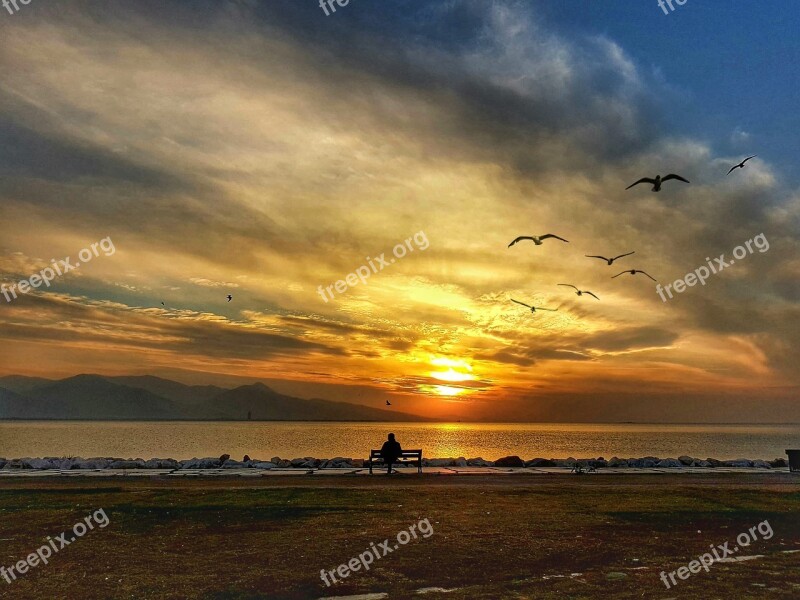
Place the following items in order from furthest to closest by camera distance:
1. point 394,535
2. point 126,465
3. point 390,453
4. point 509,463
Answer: point 509,463
point 126,465
point 390,453
point 394,535

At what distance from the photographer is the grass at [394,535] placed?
1074 cm

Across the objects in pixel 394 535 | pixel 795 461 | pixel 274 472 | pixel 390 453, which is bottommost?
pixel 394 535

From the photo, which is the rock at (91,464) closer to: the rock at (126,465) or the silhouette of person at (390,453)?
the rock at (126,465)

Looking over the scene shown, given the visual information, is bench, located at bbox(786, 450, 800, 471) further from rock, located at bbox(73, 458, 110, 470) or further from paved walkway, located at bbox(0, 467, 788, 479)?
rock, located at bbox(73, 458, 110, 470)

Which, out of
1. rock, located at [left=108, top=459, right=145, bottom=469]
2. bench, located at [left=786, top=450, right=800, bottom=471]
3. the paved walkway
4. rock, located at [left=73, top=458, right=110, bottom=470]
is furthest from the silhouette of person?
bench, located at [left=786, top=450, right=800, bottom=471]

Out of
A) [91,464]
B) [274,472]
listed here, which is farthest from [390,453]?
[91,464]

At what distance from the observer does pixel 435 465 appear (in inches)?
1379

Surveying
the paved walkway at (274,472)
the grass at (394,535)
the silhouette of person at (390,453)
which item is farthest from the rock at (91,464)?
the silhouette of person at (390,453)

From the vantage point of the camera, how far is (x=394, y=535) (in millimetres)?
14648

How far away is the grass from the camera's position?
423 inches

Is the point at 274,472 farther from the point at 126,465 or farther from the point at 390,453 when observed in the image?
the point at 126,465

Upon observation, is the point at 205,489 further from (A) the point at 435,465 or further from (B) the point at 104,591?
(A) the point at 435,465

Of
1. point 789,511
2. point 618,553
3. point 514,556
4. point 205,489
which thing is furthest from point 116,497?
point 789,511

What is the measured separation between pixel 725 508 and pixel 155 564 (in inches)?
620
